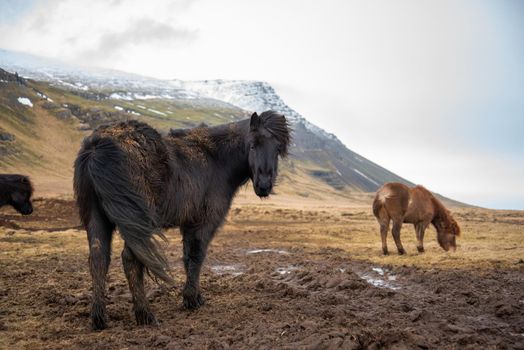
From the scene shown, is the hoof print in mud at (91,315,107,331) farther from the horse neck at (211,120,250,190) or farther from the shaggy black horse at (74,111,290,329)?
the horse neck at (211,120,250,190)

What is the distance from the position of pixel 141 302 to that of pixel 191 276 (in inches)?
46.8

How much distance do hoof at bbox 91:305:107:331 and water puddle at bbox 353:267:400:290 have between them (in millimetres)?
5609

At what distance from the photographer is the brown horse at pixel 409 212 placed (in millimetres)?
13633

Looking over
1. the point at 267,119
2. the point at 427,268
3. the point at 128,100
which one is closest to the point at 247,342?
the point at 267,119

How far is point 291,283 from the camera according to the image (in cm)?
902

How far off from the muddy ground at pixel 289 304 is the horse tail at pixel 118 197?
915 mm

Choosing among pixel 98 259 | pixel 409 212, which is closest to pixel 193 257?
pixel 98 259

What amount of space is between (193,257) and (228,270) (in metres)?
4.56

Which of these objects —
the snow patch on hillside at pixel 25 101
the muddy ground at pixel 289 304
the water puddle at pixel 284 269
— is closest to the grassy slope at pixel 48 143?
the snow patch on hillside at pixel 25 101

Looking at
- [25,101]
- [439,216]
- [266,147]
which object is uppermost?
[25,101]

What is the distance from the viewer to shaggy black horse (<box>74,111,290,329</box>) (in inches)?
221

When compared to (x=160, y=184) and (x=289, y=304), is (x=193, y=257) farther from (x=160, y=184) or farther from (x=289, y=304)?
(x=289, y=304)

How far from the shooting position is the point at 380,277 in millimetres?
10023

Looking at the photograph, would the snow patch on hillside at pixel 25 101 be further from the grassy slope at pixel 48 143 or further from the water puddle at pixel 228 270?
the water puddle at pixel 228 270
